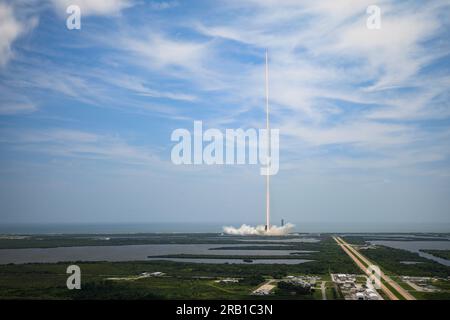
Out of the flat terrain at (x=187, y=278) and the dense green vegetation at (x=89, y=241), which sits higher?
the flat terrain at (x=187, y=278)

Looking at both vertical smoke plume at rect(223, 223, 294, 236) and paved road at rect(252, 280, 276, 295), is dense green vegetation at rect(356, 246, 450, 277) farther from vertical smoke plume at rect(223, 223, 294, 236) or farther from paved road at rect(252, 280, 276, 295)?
vertical smoke plume at rect(223, 223, 294, 236)

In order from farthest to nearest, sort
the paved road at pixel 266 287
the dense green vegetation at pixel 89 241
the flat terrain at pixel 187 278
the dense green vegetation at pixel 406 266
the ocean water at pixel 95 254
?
the dense green vegetation at pixel 89 241 < the ocean water at pixel 95 254 < the dense green vegetation at pixel 406 266 < the paved road at pixel 266 287 < the flat terrain at pixel 187 278

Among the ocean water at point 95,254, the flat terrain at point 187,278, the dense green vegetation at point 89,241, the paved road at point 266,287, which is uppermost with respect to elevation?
the paved road at point 266,287

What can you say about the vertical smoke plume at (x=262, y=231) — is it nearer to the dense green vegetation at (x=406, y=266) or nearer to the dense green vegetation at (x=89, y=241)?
the dense green vegetation at (x=89, y=241)

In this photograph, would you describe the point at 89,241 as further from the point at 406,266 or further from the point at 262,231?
the point at 406,266

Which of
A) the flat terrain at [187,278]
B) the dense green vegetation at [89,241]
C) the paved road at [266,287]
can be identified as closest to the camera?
the flat terrain at [187,278]

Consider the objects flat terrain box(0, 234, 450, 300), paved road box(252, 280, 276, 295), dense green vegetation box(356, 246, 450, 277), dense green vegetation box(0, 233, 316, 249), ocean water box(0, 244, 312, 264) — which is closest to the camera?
flat terrain box(0, 234, 450, 300)

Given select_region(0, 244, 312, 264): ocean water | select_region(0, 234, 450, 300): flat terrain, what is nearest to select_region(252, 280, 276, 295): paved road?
select_region(0, 234, 450, 300): flat terrain

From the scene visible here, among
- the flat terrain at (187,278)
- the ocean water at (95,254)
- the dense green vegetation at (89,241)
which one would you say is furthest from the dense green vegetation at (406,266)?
the dense green vegetation at (89,241)

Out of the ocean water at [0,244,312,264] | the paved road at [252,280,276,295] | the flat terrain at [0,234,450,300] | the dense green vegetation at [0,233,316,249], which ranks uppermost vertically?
the paved road at [252,280,276,295]

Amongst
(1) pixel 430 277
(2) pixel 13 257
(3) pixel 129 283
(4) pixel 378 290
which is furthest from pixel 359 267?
(2) pixel 13 257
